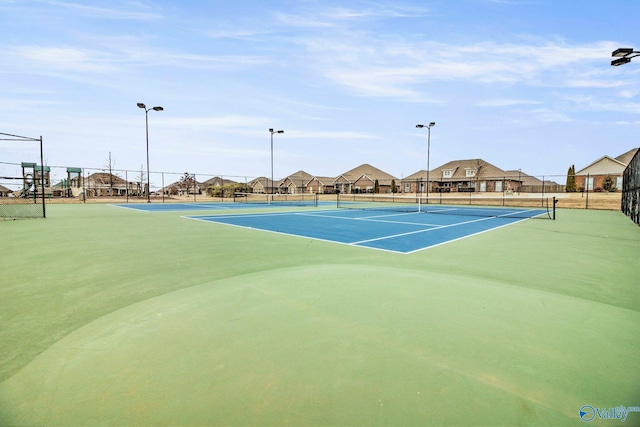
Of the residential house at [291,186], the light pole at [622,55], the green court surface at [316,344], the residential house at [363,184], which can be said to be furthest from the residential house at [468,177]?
the green court surface at [316,344]

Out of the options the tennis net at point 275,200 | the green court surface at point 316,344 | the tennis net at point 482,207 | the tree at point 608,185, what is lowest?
the green court surface at point 316,344

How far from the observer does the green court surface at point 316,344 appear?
1834 mm

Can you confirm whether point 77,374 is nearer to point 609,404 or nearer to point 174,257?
point 609,404

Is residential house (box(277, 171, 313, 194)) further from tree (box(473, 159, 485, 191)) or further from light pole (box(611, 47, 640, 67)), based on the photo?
light pole (box(611, 47, 640, 67))

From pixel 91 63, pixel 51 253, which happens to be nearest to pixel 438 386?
pixel 51 253

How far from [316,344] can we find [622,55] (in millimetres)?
11129

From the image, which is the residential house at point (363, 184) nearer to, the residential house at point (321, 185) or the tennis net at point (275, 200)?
the residential house at point (321, 185)

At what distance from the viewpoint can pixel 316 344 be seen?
100 inches

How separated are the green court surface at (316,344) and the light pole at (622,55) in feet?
21.9

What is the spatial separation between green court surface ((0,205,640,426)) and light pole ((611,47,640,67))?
6686 mm

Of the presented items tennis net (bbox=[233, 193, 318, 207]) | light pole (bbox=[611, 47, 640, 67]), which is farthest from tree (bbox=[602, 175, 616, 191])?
light pole (bbox=[611, 47, 640, 67])

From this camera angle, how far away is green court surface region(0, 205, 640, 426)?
183cm

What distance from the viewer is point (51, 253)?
6.27 metres

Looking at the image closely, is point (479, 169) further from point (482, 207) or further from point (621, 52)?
point (621, 52)
